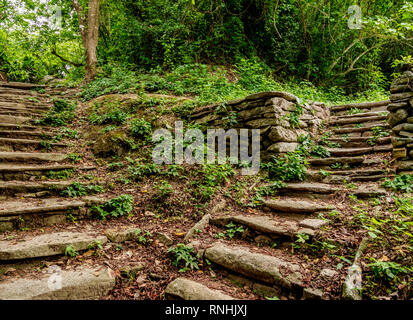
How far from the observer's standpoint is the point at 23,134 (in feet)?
15.5

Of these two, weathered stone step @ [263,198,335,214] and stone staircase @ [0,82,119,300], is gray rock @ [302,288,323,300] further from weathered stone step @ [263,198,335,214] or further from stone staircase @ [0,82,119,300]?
stone staircase @ [0,82,119,300]

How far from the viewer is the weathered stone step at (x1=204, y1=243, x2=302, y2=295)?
2.10 meters

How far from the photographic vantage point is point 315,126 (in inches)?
218

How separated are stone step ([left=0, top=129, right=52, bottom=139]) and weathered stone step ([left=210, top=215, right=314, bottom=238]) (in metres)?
4.12

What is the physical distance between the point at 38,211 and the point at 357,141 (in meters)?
5.69

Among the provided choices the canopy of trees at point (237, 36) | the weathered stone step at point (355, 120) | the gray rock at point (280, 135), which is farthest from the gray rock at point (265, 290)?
the canopy of trees at point (237, 36)

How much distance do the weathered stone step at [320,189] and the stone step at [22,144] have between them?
181 inches

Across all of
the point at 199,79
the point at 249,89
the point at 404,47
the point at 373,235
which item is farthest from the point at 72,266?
the point at 404,47

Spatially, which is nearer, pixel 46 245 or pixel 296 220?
pixel 46 245

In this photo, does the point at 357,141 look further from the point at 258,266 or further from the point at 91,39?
the point at 91,39

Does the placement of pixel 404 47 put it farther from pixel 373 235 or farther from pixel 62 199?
pixel 62 199

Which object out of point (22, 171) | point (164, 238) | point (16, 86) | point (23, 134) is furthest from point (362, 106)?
point (16, 86)

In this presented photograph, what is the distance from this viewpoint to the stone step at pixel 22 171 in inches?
135

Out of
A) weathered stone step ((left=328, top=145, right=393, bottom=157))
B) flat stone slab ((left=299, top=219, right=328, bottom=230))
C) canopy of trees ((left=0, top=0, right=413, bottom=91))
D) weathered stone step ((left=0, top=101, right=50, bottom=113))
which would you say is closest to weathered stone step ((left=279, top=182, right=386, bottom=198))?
flat stone slab ((left=299, top=219, right=328, bottom=230))
